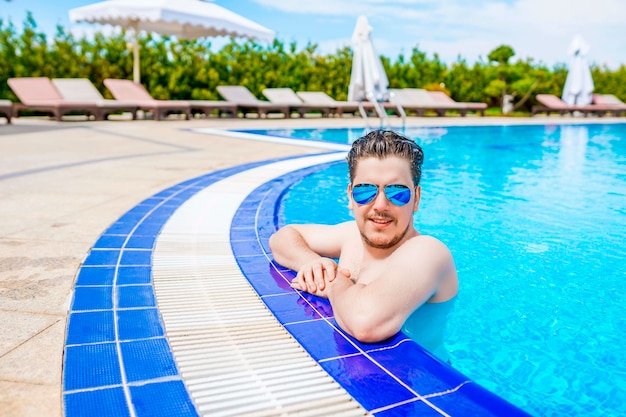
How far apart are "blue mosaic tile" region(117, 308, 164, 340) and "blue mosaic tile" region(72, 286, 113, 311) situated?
12cm

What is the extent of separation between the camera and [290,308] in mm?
2221

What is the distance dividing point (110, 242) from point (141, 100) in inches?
526

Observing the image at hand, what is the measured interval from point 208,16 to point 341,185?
10.3 meters

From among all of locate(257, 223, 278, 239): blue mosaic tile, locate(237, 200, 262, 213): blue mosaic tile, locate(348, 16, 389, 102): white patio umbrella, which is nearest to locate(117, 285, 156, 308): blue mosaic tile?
locate(257, 223, 278, 239): blue mosaic tile

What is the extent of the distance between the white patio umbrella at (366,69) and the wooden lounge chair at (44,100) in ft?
22.7

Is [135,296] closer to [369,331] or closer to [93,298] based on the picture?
[93,298]

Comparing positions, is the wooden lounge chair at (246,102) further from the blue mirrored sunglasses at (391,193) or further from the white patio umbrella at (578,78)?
the blue mirrored sunglasses at (391,193)

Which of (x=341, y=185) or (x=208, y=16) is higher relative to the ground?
(x=208, y=16)

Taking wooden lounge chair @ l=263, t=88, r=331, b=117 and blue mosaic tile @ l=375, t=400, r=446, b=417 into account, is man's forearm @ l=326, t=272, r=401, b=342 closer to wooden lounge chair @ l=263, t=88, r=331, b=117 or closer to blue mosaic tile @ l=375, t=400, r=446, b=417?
blue mosaic tile @ l=375, t=400, r=446, b=417

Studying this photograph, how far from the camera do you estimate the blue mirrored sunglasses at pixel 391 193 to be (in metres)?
2.02

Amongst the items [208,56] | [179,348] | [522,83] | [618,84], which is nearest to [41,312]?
[179,348]

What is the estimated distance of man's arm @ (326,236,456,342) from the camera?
6.03ft

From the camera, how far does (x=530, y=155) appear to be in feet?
31.0

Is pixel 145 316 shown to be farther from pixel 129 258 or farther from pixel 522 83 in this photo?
pixel 522 83
